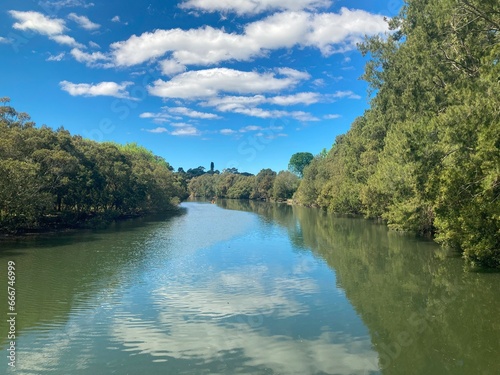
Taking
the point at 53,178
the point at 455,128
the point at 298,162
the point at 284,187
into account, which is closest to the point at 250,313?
the point at 455,128

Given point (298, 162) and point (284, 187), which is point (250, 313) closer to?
point (284, 187)

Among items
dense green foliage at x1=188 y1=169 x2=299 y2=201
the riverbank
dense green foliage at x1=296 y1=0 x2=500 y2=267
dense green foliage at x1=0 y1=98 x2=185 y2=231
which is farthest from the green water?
dense green foliage at x1=188 y1=169 x2=299 y2=201

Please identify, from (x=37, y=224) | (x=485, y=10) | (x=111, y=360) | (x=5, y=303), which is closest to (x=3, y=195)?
(x=37, y=224)

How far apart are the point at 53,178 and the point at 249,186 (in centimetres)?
10924

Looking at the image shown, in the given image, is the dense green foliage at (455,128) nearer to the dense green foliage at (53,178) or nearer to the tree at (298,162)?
the dense green foliage at (53,178)

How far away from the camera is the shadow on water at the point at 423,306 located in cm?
1039

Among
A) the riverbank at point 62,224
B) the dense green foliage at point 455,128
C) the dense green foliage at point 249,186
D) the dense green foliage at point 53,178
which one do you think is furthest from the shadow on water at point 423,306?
the dense green foliage at point 249,186

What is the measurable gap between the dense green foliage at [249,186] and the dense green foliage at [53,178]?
2749 inches

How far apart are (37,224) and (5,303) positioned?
2289 cm

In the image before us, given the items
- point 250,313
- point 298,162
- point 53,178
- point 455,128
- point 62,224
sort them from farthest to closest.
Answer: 1. point 298,162
2. point 62,224
3. point 53,178
4. point 455,128
5. point 250,313

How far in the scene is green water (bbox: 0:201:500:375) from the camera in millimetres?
10336

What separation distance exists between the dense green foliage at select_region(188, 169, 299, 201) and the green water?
9684 cm

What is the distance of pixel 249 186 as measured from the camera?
472 ft

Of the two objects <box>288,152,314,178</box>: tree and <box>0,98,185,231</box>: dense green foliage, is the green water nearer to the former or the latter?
<box>0,98,185,231</box>: dense green foliage
